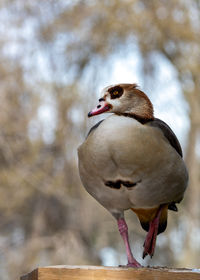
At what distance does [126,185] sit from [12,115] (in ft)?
23.4

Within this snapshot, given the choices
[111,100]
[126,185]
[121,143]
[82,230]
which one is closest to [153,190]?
[126,185]

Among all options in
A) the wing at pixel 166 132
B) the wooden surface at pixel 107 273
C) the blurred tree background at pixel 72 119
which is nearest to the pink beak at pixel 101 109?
the wing at pixel 166 132

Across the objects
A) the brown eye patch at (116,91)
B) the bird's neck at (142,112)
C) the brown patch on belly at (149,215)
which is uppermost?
the brown eye patch at (116,91)

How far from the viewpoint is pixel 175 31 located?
33.6ft

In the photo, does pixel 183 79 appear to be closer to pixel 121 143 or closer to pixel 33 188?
pixel 33 188

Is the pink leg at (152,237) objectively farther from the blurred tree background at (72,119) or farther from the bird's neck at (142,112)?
the blurred tree background at (72,119)

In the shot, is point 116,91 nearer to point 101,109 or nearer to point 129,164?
point 101,109

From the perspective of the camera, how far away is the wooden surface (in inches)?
95.9

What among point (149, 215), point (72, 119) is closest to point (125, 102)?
point (149, 215)

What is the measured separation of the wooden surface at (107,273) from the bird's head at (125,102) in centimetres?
78

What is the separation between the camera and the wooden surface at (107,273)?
244 cm

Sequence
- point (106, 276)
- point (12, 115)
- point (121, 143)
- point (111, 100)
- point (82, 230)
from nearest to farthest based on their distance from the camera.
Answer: point (106, 276), point (121, 143), point (111, 100), point (12, 115), point (82, 230)

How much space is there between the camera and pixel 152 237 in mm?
3020

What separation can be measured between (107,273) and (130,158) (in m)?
0.56
